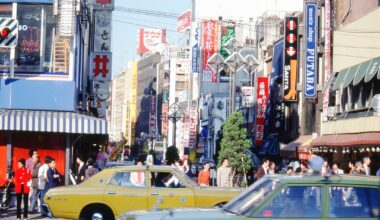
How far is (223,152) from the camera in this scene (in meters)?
42.3

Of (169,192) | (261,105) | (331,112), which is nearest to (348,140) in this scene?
(331,112)

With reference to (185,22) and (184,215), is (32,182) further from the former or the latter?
(185,22)

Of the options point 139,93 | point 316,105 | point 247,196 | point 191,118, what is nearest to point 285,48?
point 316,105

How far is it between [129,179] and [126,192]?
343 mm

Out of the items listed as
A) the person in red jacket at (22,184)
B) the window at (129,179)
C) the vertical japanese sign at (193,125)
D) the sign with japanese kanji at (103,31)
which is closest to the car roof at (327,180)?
the window at (129,179)

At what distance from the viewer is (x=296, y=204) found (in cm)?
1024

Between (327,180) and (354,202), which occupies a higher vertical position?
(327,180)

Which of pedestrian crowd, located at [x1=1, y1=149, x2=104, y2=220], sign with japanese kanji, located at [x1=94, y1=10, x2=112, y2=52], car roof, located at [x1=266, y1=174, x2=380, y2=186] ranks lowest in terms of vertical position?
pedestrian crowd, located at [x1=1, y1=149, x2=104, y2=220]

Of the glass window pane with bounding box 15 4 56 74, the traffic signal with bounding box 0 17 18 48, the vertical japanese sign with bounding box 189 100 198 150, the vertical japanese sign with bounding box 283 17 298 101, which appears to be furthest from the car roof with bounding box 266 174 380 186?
the vertical japanese sign with bounding box 189 100 198 150

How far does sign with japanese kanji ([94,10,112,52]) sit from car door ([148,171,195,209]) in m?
29.6

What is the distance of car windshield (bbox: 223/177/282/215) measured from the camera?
1027 centimetres

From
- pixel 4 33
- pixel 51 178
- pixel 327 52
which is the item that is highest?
pixel 327 52

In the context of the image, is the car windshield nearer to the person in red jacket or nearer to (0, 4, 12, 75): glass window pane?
the person in red jacket

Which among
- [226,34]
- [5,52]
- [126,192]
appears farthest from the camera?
[226,34]
